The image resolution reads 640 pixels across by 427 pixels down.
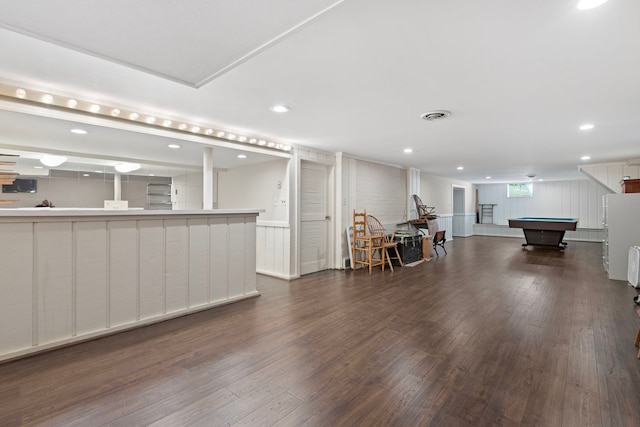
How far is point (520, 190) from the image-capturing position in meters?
12.5

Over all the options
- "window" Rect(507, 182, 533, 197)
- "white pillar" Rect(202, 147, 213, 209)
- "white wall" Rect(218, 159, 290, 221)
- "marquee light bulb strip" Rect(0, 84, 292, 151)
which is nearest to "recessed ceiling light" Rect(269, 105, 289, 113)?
"marquee light bulb strip" Rect(0, 84, 292, 151)

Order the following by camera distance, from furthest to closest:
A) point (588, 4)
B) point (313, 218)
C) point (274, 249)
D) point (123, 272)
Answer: point (313, 218), point (274, 249), point (123, 272), point (588, 4)

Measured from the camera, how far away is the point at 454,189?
40.1 feet

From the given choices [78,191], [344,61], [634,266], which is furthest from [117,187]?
[634,266]

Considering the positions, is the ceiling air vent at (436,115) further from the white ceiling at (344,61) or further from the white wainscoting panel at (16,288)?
the white wainscoting panel at (16,288)

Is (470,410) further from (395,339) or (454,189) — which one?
(454,189)

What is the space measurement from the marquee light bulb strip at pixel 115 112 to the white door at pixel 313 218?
4.28 feet

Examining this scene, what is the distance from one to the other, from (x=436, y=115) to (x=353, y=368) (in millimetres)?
2972

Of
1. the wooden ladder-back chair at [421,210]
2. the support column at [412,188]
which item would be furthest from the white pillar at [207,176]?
the wooden ladder-back chair at [421,210]

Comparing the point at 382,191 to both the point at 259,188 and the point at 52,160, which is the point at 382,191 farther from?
the point at 52,160

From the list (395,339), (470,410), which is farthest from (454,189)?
(470,410)

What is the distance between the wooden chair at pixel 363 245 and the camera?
588cm

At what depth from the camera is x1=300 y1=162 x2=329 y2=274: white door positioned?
5484 mm

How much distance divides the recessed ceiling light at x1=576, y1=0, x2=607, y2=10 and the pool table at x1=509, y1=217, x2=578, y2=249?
895 cm
